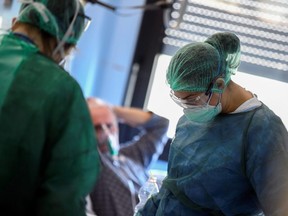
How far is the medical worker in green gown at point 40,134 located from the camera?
0.96 meters

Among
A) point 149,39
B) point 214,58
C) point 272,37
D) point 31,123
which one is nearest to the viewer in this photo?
point 31,123

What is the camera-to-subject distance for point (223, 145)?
1.32 metres

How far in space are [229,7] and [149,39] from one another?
554mm

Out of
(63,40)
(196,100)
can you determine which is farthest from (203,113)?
(63,40)

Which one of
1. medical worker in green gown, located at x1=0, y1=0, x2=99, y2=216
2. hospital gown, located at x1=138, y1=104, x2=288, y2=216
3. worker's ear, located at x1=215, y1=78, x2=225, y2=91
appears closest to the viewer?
medical worker in green gown, located at x1=0, y1=0, x2=99, y2=216

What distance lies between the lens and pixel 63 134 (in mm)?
984

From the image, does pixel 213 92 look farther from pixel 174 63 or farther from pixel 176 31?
pixel 176 31

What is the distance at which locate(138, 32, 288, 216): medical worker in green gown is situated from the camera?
1205 mm

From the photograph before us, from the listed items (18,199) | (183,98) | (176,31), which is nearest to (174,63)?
(183,98)

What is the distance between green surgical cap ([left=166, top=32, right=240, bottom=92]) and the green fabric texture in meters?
0.40

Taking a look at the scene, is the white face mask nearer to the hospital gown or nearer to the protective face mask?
the hospital gown

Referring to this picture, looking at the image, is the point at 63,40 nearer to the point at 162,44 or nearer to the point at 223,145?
the point at 223,145

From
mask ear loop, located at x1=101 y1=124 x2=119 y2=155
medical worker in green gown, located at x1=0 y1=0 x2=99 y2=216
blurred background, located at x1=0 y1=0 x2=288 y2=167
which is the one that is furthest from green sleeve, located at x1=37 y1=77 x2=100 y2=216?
blurred background, located at x1=0 y1=0 x2=288 y2=167

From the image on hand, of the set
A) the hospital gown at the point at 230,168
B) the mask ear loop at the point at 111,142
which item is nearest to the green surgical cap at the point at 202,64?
the hospital gown at the point at 230,168
